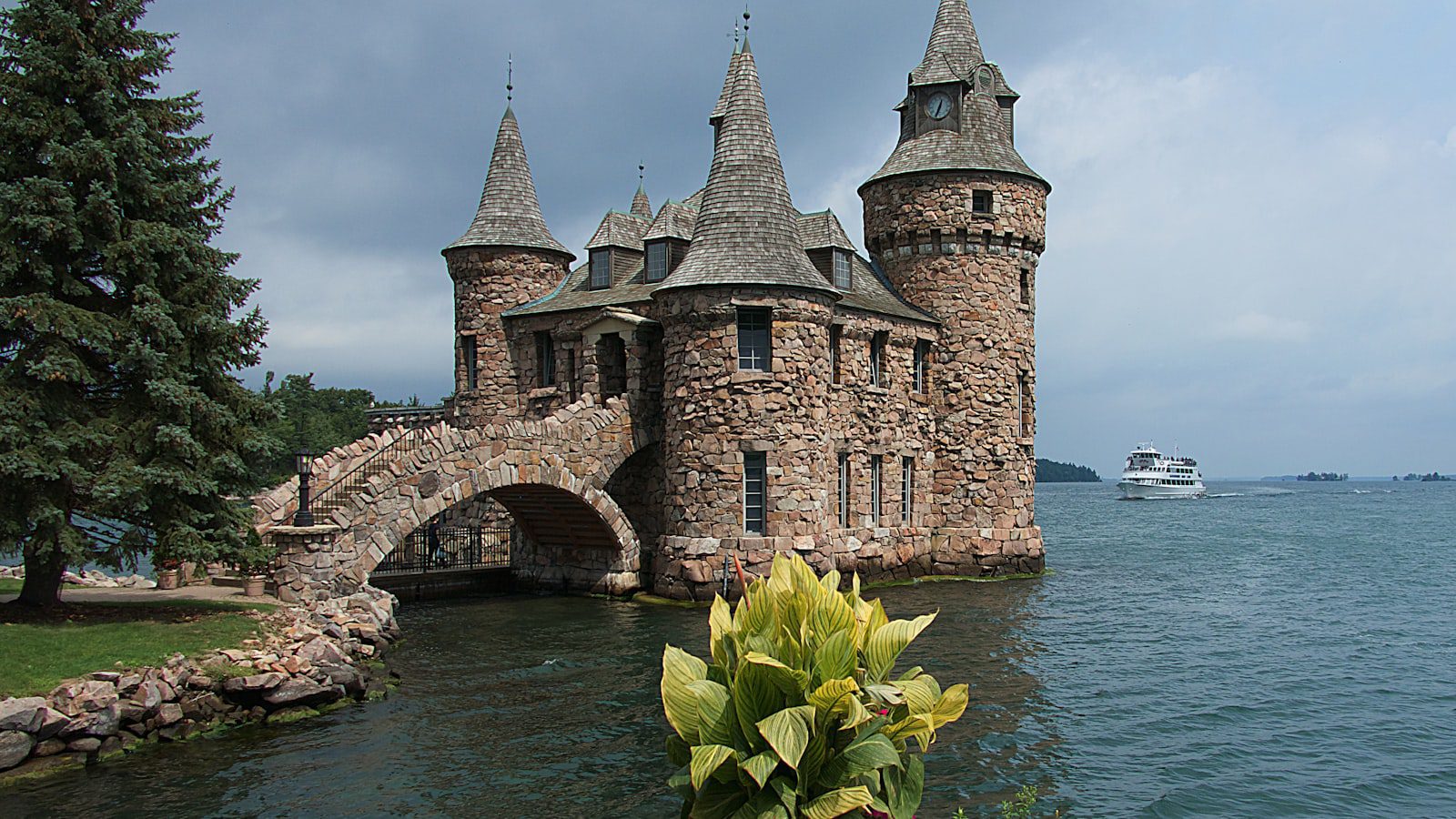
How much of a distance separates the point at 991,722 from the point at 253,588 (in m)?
13.0

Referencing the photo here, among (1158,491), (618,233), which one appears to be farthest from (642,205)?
(1158,491)

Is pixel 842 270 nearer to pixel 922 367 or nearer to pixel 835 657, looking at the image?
pixel 922 367

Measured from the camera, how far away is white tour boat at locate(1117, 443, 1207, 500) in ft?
412

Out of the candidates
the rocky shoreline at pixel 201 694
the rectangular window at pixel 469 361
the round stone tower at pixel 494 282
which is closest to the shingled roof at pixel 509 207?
the round stone tower at pixel 494 282

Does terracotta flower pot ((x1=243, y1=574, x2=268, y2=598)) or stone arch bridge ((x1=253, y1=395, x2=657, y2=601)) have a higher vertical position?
stone arch bridge ((x1=253, y1=395, x2=657, y2=601))

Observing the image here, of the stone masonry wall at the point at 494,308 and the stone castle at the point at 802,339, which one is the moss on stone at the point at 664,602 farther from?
the stone masonry wall at the point at 494,308

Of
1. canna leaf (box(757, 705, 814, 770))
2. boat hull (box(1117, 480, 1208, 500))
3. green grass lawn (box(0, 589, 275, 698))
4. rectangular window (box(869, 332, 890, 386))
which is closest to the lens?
canna leaf (box(757, 705, 814, 770))

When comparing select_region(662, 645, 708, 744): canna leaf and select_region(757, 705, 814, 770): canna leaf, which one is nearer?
select_region(757, 705, 814, 770): canna leaf

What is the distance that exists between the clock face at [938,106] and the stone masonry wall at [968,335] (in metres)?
2.32

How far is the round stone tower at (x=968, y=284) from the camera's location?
3075 centimetres

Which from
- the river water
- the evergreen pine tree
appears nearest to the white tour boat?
the river water

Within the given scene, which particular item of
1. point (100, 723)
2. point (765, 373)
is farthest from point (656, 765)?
point (765, 373)

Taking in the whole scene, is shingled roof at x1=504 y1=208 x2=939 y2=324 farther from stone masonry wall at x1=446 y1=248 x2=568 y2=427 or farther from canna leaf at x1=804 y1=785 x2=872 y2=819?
canna leaf at x1=804 y1=785 x2=872 y2=819

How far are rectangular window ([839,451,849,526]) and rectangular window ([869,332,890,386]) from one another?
241 cm
